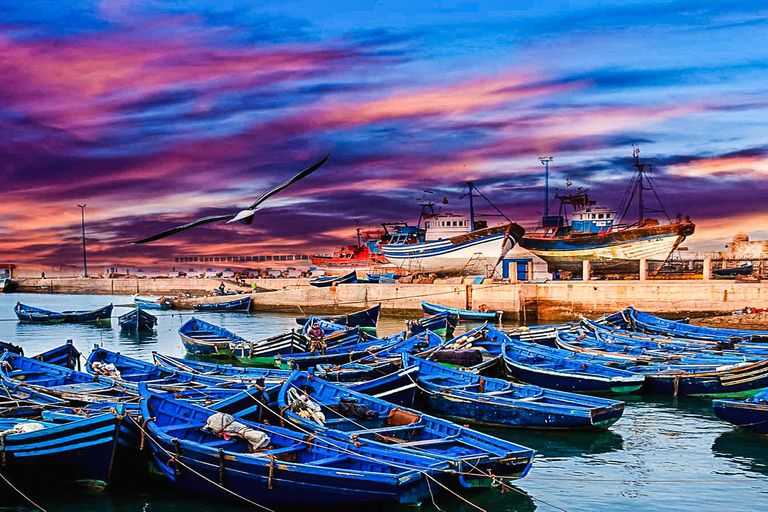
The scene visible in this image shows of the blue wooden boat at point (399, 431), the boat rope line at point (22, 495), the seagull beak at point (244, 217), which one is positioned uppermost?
the seagull beak at point (244, 217)

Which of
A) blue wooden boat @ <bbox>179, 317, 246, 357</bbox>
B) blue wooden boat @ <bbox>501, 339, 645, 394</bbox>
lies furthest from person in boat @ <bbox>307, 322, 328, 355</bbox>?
blue wooden boat @ <bbox>501, 339, 645, 394</bbox>

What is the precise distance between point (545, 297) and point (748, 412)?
97.6 ft

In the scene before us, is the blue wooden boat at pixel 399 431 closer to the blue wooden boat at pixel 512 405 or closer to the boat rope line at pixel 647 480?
the boat rope line at pixel 647 480

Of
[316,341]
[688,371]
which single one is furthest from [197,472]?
[688,371]

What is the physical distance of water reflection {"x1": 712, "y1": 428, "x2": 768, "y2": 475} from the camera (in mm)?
15310

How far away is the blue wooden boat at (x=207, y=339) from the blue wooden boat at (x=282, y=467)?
1831cm

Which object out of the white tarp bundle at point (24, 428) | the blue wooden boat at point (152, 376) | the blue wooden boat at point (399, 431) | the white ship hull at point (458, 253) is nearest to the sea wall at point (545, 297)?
the white ship hull at point (458, 253)

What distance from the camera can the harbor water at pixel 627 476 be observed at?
12852 millimetres

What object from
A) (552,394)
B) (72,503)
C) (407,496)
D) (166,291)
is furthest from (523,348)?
(166,291)

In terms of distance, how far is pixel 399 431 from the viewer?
14.2 metres

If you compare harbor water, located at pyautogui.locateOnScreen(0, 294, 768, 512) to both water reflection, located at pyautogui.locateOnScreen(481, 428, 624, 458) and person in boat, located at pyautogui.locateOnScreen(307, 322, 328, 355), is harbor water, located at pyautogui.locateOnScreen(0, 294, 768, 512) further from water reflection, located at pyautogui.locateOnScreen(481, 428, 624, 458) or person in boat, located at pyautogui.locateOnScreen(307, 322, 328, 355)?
person in boat, located at pyautogui.locateOnScreen(307, 322, 328, 355)

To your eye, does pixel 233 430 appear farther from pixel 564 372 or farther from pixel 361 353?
pixel 361 353

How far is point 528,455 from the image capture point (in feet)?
41.6

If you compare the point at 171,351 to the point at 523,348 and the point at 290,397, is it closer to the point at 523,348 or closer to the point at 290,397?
the point at 523,348
